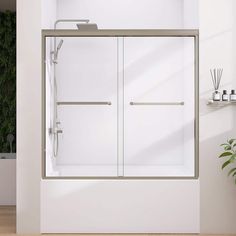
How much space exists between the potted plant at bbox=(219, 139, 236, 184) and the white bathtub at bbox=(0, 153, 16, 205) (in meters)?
2.53

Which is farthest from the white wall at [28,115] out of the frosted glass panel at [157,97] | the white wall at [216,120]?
the white wall at [216,120]

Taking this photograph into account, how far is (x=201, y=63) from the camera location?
15.1 ft

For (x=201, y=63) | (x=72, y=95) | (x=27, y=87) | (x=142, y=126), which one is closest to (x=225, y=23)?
(x=201, y=63)

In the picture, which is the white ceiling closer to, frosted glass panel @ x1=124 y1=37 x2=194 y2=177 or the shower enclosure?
the shower enclosure

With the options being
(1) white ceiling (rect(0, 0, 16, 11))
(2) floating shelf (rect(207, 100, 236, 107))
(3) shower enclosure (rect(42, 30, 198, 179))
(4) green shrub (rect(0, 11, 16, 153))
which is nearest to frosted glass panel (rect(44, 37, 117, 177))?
(3) shower enclosure (rect(42, 30, 198, 179))

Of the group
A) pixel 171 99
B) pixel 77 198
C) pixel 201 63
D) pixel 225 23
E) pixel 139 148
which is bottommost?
pixel 77 198

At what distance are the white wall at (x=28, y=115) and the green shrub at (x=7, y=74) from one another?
1900 millimetres

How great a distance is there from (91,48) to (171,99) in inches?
34.8

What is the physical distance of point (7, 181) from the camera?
5.83 meters

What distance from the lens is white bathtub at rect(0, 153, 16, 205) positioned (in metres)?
5.83

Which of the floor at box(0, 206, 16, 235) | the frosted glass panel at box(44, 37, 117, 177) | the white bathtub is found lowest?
the floor at box(0, 206, 16, 235)

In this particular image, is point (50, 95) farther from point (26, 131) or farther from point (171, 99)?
point (171, 99)

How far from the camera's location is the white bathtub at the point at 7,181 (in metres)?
5.83

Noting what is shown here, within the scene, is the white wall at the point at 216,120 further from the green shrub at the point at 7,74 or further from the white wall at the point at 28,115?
the green shrub at the point at 7,74
